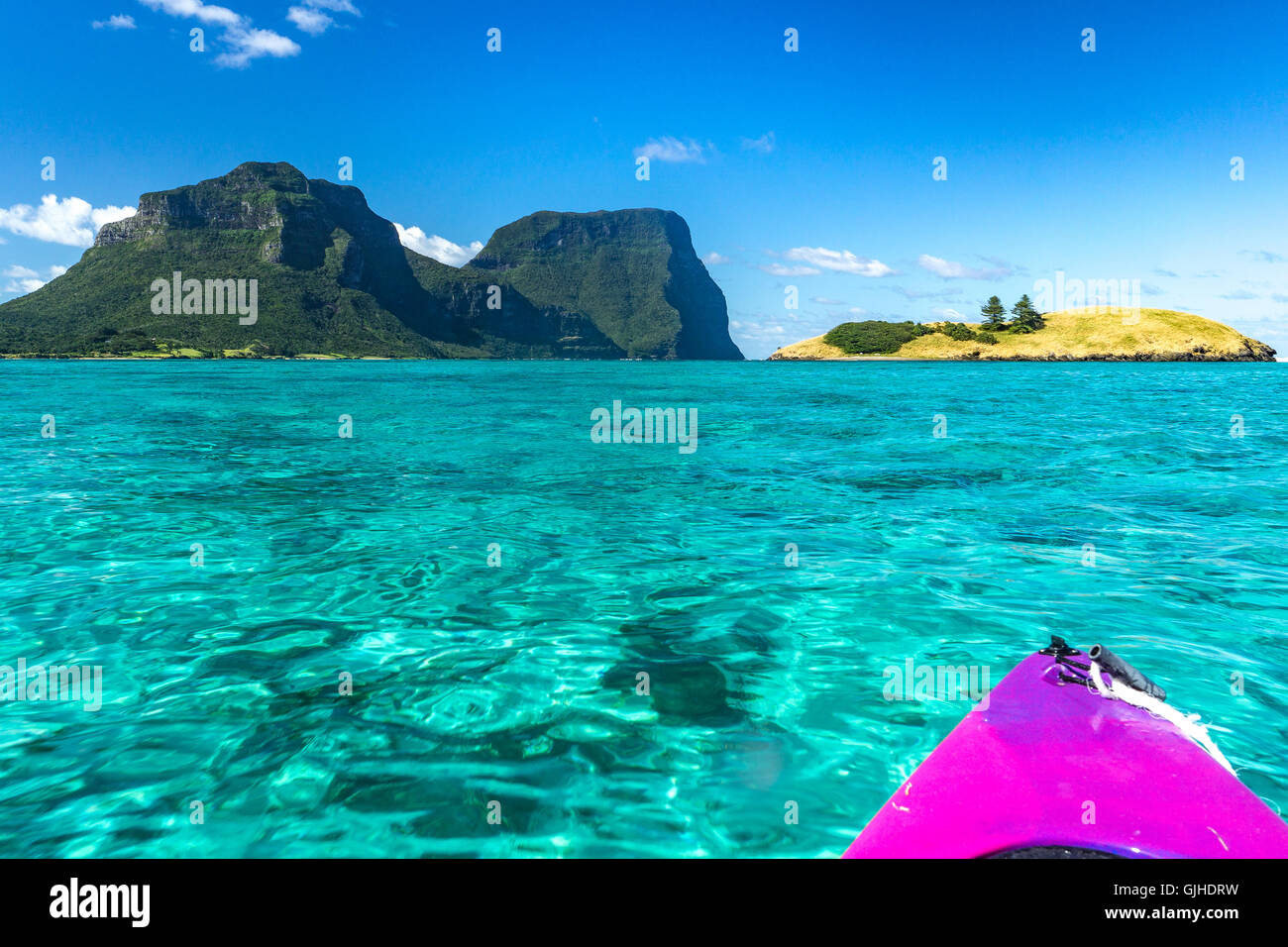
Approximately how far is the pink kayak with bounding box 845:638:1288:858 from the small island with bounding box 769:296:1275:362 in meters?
188

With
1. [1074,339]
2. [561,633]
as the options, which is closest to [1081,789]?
[561,633]

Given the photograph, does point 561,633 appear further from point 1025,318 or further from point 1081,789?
point 1025,318

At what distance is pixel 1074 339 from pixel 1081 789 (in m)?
198

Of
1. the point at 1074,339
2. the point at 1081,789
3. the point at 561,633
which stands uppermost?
the point at 1074,339

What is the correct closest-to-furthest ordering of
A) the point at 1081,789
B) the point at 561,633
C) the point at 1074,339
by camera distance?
the point at 1081,789, the point at 561,633, the point at 1074,339

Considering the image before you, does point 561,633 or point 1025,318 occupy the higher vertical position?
point 1025,318

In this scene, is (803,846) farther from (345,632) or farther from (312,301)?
(312,301)

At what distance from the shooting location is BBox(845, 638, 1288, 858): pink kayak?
3613 millimetres

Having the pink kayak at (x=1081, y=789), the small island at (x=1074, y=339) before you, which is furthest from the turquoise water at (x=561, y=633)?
the small island at (x=1074, y=339)

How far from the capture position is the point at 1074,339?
166 meters

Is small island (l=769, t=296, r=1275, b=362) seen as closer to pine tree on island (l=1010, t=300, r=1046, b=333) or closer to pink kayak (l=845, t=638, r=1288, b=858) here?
pine tree on island (l=1010, t=300, r=1046, b=333)

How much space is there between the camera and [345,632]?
768 cm

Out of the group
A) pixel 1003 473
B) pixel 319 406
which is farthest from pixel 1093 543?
pixel 319 406

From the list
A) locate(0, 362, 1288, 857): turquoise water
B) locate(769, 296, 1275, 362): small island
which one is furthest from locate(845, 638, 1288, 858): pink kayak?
locate(769, 296, 1275, 362): small island
